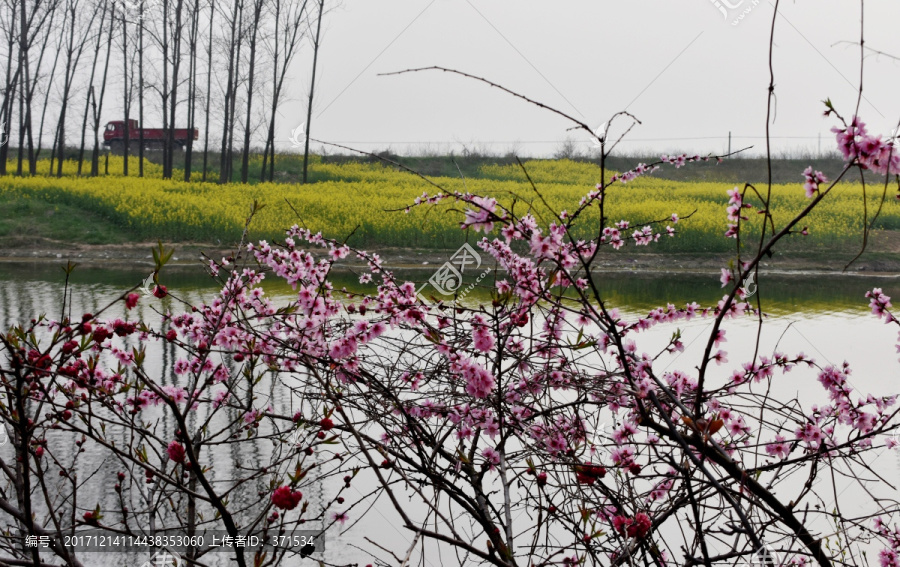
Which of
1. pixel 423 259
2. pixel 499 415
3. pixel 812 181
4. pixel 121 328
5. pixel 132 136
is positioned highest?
pixel 132 136

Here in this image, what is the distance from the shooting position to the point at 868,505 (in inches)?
129

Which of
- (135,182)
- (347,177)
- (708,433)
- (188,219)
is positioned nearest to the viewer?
(708,433)

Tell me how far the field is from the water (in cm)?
216

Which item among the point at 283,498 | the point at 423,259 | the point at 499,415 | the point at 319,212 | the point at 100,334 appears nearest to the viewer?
the point at 283,498

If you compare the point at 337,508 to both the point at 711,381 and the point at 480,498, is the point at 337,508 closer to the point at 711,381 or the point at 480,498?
the point at 480,498

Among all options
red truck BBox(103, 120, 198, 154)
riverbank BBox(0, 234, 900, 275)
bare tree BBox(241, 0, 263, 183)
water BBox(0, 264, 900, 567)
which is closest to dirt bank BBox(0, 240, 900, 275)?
riverbank BBox(0, 234, 900, 275)

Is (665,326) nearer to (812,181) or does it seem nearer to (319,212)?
(812,181)

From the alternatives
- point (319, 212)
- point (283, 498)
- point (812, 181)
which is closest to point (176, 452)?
point (283, 498)

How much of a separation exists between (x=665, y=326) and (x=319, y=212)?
37.1 feet

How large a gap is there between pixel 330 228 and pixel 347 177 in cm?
867

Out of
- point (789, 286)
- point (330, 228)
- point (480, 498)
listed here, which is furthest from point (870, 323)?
point (330, 228)

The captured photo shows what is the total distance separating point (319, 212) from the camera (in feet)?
58.1

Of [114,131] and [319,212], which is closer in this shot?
[319,212]

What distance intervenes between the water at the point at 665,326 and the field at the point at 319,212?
7.08 ft
